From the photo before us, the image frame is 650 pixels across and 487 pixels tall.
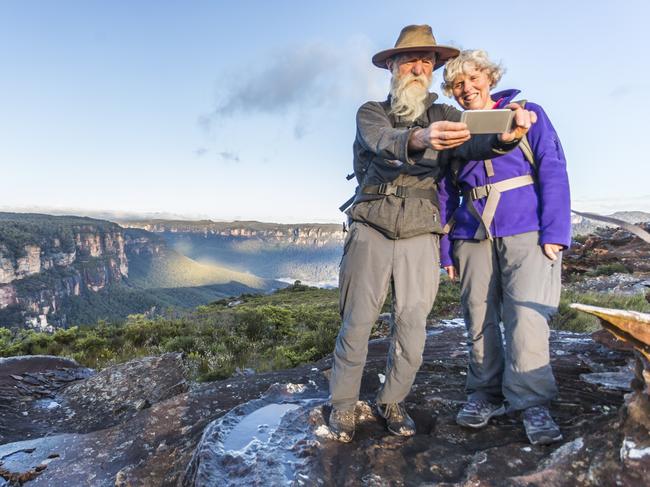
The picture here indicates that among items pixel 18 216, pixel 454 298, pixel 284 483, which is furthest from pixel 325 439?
pixel 18 216

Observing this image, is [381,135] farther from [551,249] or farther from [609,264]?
[609,264]

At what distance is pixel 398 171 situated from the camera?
106 inches

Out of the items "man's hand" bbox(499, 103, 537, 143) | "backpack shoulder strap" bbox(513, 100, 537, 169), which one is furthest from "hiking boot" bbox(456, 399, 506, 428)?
"man's hand" bbox(499, 103, 537, 143)

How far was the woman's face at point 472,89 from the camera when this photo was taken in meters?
2.82

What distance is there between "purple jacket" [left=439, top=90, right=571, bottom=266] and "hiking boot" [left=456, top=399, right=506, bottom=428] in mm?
1220

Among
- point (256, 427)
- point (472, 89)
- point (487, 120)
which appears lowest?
point (256, 427)

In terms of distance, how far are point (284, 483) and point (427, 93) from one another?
106 inches

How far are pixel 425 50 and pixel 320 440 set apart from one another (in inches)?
111

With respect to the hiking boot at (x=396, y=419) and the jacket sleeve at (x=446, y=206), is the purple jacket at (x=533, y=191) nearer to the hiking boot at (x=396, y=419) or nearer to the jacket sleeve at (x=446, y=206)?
the jacket sleeve at (x=446, y=206)

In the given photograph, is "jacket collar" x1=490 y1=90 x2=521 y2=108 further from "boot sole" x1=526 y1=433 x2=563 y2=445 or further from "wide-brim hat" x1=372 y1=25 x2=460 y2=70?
"boot sole" x1=526 y1=433 x2=563 y2=445

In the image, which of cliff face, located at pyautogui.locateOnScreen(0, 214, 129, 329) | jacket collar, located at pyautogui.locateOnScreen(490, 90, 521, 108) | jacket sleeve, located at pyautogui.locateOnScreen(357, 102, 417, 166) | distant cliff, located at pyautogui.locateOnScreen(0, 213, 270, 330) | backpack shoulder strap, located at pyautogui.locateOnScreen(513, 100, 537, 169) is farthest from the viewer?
distant cliff, located at pyautogui.locateOnScreen(0, 213, 270, 330)

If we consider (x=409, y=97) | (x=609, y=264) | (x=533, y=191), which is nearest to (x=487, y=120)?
(x=409, y=97)

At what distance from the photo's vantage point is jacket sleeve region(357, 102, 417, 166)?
2326 mm

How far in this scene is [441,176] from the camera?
313cm
